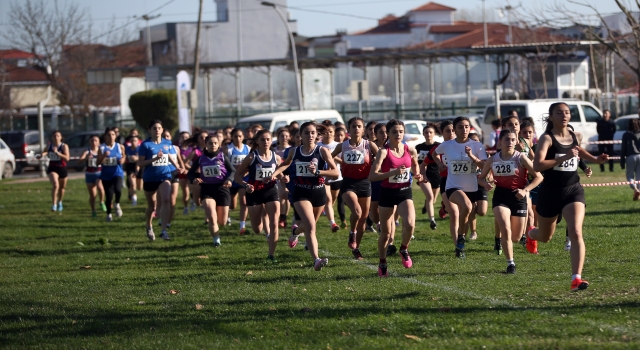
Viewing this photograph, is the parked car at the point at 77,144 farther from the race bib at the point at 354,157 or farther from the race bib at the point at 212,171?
the race bib at the point at 354,157

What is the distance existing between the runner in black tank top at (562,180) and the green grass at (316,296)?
0.53 meters

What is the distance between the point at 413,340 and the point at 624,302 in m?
2.27

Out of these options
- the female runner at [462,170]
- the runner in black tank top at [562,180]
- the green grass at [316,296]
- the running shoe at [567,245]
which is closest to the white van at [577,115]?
the green grass at [316,296]

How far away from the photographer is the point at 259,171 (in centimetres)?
1214

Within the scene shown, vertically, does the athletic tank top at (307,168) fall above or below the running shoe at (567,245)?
above

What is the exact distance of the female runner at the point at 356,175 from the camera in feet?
40.8

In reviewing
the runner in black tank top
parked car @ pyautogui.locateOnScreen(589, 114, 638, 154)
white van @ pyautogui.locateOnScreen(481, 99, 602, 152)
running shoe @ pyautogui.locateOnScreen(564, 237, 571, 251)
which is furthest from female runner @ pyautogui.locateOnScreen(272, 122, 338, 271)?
parked car @ pyautogui.locateOnScreen(589, 114, 638, 154)

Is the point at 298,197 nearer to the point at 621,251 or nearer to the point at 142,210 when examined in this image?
the point at 621,251

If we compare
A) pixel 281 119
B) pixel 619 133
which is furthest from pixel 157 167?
pixel 619 133

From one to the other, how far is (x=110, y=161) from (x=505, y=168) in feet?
34.9

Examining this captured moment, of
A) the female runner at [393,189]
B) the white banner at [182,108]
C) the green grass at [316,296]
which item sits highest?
the white banner at [182,108]

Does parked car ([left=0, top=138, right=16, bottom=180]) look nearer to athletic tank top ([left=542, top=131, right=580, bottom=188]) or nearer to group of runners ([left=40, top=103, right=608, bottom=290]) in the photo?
group of runners ([left=40, top=103, right=608, bottom=290])

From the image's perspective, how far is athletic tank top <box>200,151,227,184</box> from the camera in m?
14.4

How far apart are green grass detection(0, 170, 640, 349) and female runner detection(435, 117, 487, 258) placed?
62 centimetres
